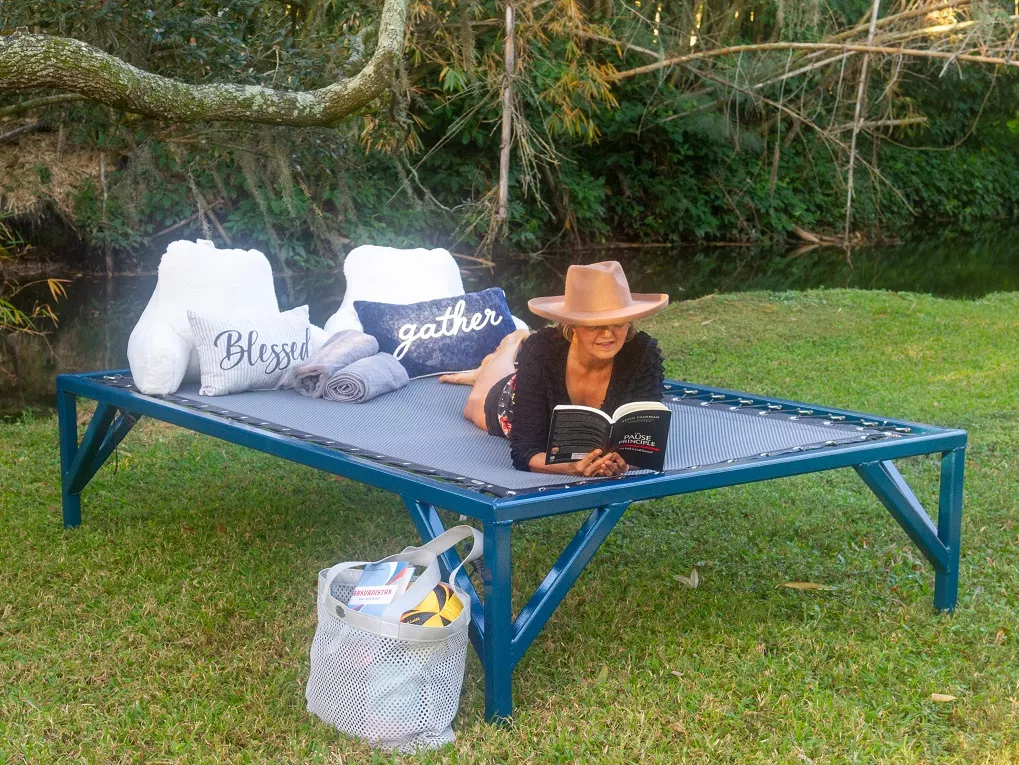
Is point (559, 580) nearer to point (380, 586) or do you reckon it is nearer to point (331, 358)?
point (380, 586)

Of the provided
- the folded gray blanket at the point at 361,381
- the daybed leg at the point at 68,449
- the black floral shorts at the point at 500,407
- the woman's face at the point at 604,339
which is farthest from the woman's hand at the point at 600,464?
the daybed leg at the point at 68,449

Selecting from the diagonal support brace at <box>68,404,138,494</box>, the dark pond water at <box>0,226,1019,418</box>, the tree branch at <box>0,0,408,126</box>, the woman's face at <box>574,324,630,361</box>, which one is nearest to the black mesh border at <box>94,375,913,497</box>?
the diagonal support brace at <box>68,404,138,494</box>

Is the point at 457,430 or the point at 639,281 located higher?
the point at 457,430

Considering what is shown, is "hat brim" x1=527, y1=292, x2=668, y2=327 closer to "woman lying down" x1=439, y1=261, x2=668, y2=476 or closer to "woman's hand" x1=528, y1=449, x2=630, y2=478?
"woman lying down" x1=439, y1=261, x2=668, y2=476

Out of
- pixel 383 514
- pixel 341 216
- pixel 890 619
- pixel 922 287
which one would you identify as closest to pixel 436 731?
pixel 890 619

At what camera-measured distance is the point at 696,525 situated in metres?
4.00

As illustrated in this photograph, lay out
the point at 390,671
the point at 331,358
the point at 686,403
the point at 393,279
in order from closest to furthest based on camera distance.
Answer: the point at 390,671
the point at 686,403
the point at 331,358
the point at 393,279


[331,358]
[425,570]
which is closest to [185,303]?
[331,358]

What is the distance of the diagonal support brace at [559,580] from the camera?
2459 millimetres

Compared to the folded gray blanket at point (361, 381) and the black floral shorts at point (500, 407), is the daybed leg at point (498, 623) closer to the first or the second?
the black floral shorts at point (500, 407)

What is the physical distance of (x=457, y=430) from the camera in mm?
3473

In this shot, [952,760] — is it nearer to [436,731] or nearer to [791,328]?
[436,731]

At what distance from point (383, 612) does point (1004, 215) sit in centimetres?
2372

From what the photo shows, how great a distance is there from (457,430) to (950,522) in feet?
4.70
